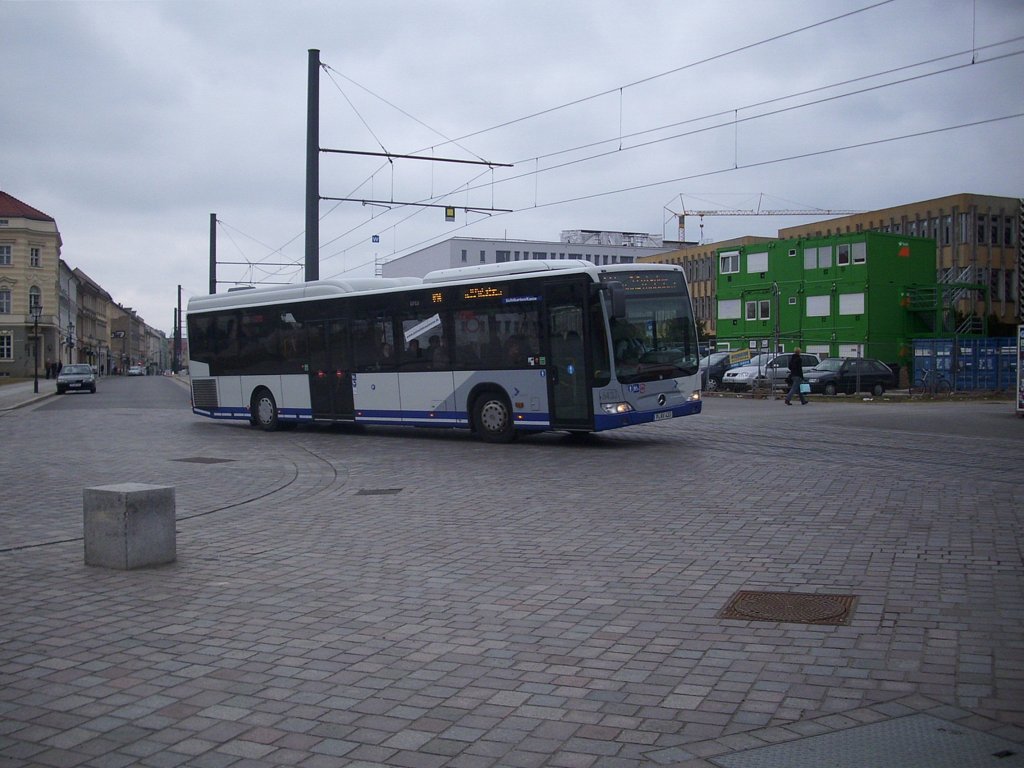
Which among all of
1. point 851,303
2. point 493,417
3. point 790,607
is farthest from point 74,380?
point 790,607

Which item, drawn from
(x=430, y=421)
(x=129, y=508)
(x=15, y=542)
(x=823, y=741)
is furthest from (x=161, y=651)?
(x=430, y=421)

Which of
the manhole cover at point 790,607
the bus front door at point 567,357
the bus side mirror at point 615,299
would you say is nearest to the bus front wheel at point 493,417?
the bus front door at point 567,357

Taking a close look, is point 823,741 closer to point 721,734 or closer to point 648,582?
point 721,734

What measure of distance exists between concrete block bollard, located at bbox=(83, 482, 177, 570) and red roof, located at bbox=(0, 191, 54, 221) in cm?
8954

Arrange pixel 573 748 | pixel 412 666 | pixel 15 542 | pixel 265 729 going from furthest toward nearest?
pixel 15 542 → pixel 412 666 → pixel 265 729 → pixel 573 748

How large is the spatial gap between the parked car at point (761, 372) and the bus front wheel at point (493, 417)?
20842 mm

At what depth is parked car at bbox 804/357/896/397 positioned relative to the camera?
119 feet

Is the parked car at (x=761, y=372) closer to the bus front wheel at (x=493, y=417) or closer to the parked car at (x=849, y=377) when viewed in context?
the parked car at (x=849, y=377)

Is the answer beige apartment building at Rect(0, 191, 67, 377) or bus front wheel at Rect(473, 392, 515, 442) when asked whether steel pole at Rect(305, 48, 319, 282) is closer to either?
bus front wheel at Rect(473, 392, 515, 442)

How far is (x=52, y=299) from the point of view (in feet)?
290

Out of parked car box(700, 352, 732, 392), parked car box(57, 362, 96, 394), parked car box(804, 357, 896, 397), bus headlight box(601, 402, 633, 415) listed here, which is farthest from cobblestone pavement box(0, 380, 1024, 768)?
parked car box(57, 362, 96, 394)

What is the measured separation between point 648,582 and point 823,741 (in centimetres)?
287

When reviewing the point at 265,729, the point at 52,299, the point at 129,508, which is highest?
the point at 52,299

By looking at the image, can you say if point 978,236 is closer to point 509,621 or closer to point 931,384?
point 931,384
